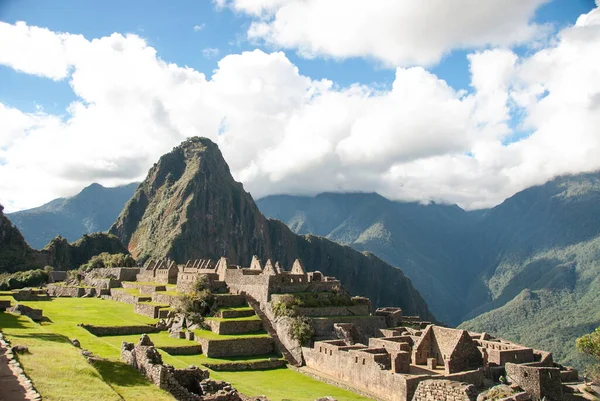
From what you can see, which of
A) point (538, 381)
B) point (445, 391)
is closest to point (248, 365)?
point (538, 381)

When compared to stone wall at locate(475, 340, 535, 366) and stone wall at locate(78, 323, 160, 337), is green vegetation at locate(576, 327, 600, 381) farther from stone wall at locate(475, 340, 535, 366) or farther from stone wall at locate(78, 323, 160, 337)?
stone wall at locate(78, 323, 160, 337)

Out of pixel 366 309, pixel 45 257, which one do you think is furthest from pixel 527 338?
pixel 45 257

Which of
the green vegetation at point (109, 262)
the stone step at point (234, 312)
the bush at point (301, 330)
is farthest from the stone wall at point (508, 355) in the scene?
the green vegetation at point (109, 262)

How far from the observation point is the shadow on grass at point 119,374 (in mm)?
13664

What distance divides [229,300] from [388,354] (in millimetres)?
14857

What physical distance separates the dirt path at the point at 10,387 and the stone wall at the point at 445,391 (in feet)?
34.4

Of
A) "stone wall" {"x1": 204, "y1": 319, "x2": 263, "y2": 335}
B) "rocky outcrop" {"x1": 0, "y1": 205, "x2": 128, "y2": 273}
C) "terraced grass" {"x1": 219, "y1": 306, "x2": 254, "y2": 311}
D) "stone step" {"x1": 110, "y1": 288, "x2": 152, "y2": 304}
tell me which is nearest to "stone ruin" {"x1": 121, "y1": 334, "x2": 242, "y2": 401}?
"stone wall" {"x1": 204, "y1": 319, "x2": 263, "y2": 335}

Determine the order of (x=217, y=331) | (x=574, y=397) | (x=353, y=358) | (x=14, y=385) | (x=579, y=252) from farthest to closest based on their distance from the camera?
(x=579, y=252), (x=217, y=331), (x=353, y=358), (x=574, y=397), (x=14, y=385)

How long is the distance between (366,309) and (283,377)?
1355 centimetres

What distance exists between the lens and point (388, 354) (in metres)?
26.7

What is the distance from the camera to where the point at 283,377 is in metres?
28.3

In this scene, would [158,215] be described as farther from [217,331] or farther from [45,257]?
[217,331]

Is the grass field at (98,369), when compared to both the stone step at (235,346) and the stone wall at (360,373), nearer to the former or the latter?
the stone step at (235,346)

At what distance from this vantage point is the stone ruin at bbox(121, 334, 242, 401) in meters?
13.9
